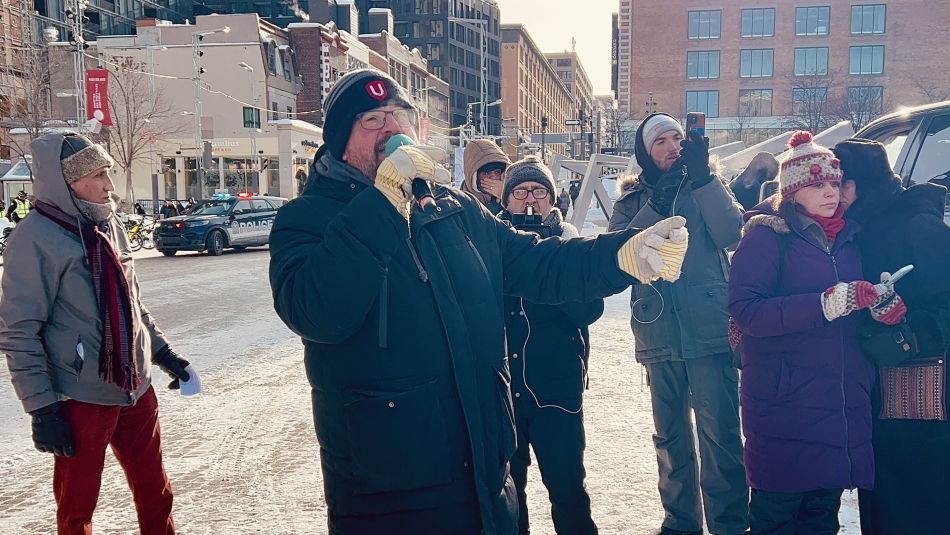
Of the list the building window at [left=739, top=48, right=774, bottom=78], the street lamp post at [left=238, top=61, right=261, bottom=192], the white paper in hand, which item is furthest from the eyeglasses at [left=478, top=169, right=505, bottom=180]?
the building window at [left=739, top=48, right=774, bottom=78]

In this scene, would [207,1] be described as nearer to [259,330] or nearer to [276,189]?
[276,189]

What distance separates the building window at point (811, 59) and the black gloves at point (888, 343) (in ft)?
224

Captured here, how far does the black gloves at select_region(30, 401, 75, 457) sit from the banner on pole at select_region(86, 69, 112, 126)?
104 feet

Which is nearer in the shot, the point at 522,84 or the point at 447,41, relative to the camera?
the point at 447,41

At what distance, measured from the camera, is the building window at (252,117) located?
42906 mm

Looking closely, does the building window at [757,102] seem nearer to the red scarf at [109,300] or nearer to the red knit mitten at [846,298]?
the red knit mitten at [846,298]

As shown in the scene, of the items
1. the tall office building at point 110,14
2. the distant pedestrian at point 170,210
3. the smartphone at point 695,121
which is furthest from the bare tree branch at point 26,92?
the smartphone at point 695,121

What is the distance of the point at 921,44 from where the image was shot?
202ft

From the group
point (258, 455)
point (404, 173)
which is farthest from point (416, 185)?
point (258, 455)

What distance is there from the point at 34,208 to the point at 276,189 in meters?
43.5

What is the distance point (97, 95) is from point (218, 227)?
49.2 feet

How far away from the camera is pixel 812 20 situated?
2512 inches

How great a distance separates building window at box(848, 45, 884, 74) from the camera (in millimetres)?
62656

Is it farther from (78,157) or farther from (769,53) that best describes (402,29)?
(78,157)
